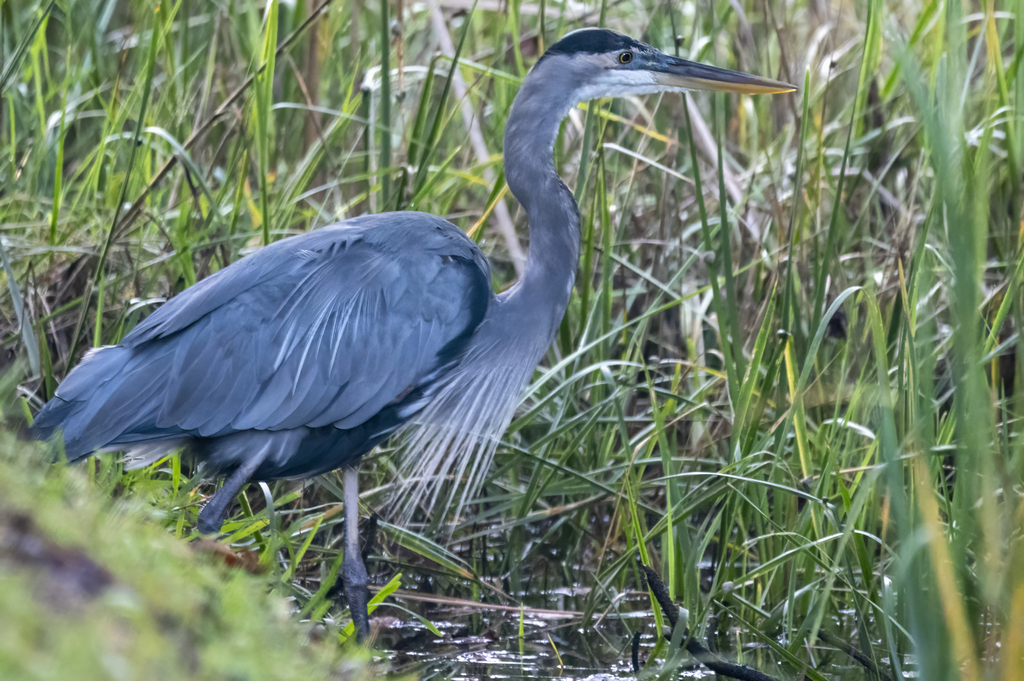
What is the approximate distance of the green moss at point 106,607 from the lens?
0.78 metres

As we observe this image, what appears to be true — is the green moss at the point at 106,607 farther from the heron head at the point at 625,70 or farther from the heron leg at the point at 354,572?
the heron head at the point at 625,70

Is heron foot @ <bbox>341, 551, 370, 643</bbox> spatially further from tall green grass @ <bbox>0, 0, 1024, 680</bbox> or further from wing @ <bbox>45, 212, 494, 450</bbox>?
wing @ <bbox>45, 212, 494, 450</bbox>

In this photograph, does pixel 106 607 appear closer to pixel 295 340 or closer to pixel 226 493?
pixel 226 493

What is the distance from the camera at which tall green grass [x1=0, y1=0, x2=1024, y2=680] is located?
2.11 metres

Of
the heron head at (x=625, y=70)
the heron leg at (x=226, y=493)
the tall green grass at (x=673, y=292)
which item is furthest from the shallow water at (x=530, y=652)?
the heron head at (x=625, y=70)

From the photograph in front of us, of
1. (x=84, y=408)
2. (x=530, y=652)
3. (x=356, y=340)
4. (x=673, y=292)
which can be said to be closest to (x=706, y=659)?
(x=530, y=652)

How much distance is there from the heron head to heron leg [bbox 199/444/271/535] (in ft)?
4.53

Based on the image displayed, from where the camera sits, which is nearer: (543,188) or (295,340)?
(295,340)

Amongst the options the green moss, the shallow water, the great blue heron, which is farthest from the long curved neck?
the green moss

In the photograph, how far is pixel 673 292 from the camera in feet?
12.0

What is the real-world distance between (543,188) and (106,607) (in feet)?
7.35

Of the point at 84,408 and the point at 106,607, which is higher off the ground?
the point at 106,607

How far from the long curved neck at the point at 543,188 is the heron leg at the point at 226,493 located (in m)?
0.86

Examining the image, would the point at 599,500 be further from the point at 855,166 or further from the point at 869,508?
the point at 855,166
